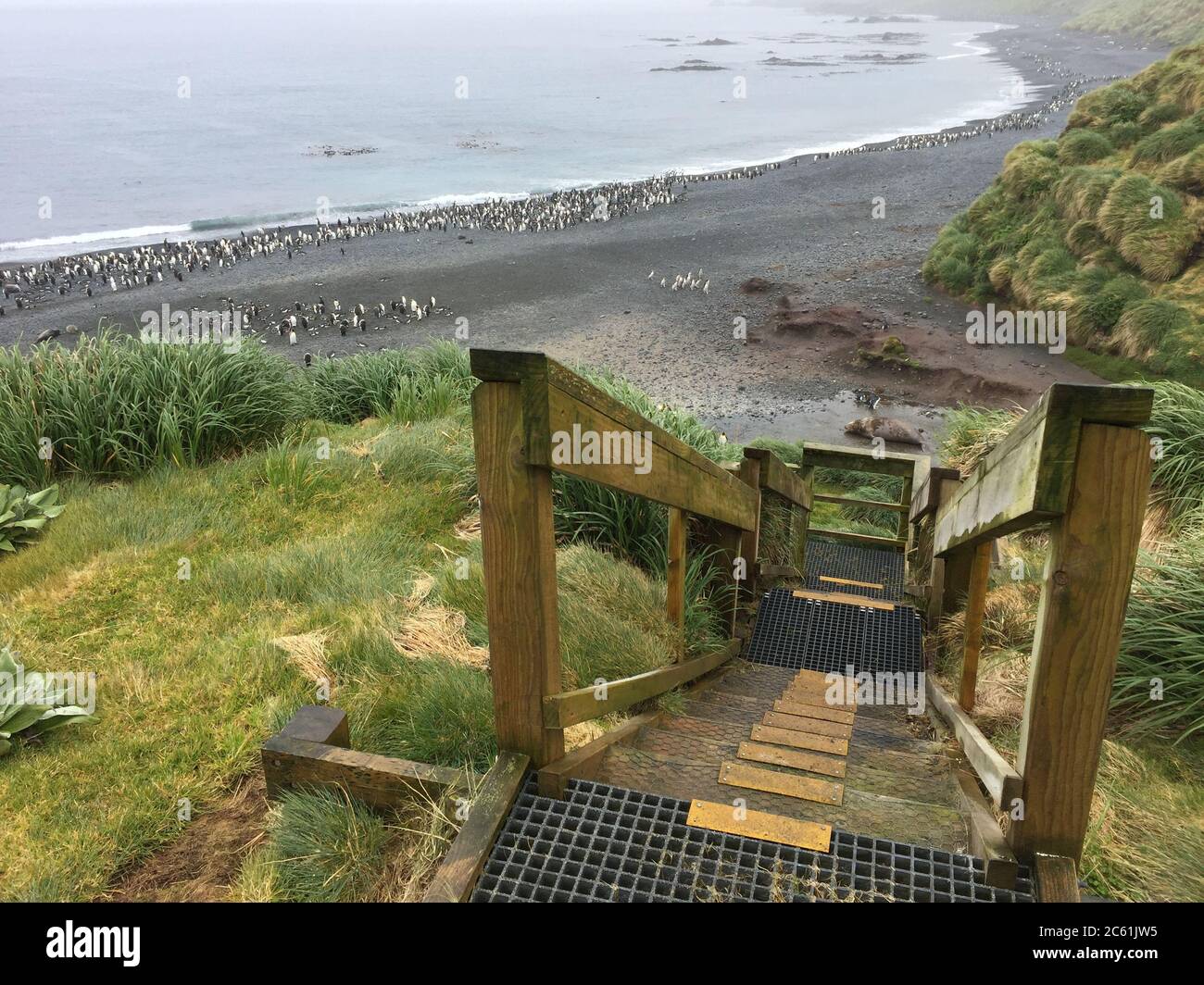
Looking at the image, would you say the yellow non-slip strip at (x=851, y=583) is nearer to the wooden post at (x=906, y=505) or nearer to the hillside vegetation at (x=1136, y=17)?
the wooden post at (x=906, y=505)

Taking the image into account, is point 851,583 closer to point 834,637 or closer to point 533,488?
point 834,637

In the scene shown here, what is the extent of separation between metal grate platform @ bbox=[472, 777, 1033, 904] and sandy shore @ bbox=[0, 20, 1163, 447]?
584 inches

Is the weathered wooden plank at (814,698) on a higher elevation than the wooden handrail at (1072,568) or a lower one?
lower

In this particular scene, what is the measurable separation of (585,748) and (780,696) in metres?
2.13

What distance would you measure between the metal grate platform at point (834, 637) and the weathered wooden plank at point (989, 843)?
9.23 ft

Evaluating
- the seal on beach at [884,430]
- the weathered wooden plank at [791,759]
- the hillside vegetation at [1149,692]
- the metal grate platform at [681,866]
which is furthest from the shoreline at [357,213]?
the metal grate platform at [681,866]

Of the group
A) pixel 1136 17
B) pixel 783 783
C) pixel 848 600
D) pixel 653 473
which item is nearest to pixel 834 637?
pixel 848 600

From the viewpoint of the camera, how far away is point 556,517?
5.59m

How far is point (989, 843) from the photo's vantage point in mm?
2271

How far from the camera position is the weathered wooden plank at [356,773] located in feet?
8.75

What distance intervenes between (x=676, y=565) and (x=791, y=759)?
3.01 ft

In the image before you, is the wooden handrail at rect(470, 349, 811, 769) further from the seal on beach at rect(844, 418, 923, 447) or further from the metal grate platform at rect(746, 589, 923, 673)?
the seal on beach at rect(844, 418, 923, 447)
